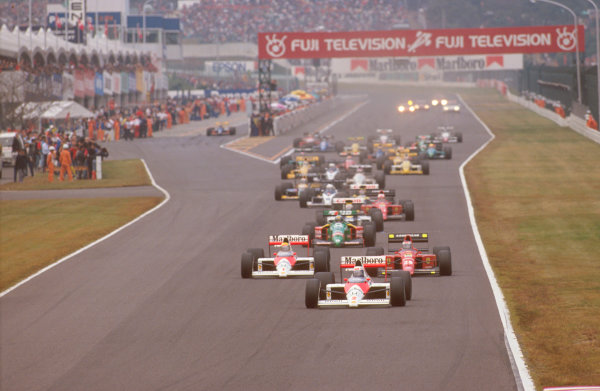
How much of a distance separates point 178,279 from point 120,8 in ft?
372

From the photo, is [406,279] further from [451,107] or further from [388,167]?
[451,107]

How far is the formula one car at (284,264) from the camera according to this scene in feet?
65.7

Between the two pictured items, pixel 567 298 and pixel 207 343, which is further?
pixel 567 298

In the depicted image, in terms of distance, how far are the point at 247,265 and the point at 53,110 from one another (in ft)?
141

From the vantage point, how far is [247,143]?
62344mm

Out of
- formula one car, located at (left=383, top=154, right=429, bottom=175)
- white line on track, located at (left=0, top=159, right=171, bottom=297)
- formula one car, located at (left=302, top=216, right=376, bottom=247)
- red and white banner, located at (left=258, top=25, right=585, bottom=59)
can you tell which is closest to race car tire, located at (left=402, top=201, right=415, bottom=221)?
formula one car, located at (left=302, top=216, right=376, bottom=247)

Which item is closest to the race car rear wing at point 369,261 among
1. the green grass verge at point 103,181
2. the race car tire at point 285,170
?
the race car tire at point 285,170

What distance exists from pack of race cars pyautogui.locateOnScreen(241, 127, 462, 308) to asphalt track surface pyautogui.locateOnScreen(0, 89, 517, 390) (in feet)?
0.98

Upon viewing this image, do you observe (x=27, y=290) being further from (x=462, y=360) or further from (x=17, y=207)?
(x=17, y=207)

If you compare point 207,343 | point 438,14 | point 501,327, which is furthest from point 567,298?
point 438,14

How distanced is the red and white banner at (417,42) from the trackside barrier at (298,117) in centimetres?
492

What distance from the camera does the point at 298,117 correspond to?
260ft

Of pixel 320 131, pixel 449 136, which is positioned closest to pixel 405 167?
pixel 449 136

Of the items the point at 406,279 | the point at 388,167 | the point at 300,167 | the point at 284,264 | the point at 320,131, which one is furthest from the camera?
the point at 320,131
